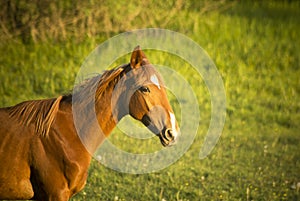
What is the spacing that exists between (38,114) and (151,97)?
0.97m

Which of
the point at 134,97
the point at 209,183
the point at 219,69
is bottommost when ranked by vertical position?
the point at 209,183

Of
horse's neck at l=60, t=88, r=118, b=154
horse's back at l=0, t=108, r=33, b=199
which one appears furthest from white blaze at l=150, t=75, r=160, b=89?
horse's back at l=0, t=108, r=33, b=199

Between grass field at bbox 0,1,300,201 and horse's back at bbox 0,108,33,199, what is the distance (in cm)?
166

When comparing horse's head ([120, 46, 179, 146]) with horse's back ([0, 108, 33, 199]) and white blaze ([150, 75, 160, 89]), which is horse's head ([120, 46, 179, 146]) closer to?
white blaze ([150, 75, 160, 89])

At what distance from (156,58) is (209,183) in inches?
161

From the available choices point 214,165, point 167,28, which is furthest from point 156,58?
point 214,165

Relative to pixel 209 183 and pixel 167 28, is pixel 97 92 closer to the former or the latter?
pixel 209 183

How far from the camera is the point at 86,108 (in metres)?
4.71

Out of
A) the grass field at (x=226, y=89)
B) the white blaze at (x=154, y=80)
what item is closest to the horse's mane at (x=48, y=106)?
the white blaze at (x=154, y=80)

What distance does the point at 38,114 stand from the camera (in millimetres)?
4656

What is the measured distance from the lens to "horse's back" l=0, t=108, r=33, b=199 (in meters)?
4.51

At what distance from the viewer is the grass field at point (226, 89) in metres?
6.75

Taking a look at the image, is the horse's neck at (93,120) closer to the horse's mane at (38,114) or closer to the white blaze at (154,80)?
the horse's mane at (38,114)

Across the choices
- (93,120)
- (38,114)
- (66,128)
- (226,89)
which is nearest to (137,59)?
(93,120)
